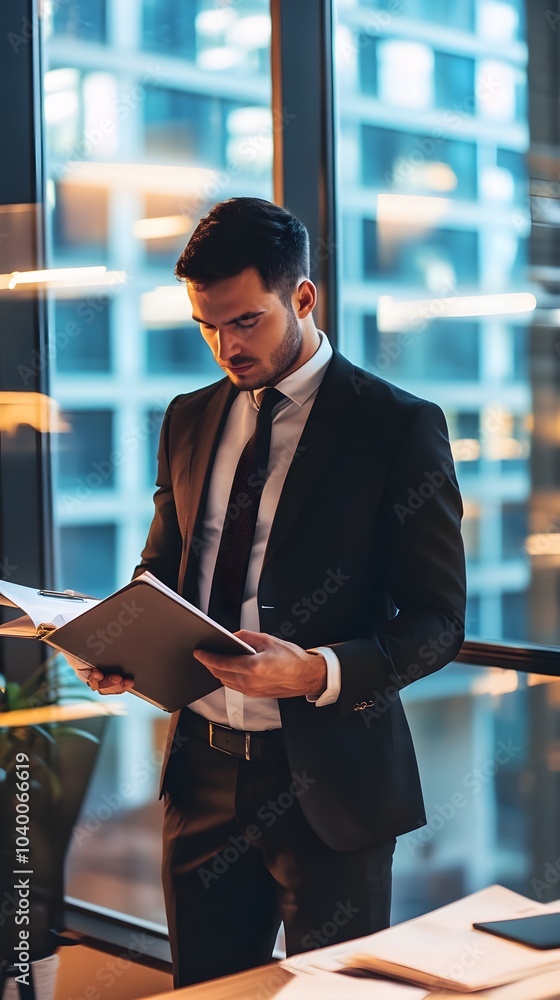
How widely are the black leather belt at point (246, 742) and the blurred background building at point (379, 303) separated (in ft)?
2.96

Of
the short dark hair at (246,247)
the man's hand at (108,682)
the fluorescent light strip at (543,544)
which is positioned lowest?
the man's hand at (108,682)

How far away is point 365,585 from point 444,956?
0.64 meters

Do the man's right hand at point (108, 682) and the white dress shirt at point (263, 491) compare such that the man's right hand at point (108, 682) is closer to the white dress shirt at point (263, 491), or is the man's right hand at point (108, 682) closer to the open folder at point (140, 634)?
the open folder at point (140, 634)

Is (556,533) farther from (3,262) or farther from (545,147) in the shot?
(3,262)

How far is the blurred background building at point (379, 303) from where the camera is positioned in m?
2.34

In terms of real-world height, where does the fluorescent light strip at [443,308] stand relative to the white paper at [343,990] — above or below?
above

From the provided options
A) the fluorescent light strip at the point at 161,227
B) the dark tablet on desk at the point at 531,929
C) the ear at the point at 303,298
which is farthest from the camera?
the fluorescent light strip at the point at 161,227

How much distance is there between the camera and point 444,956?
1121mm

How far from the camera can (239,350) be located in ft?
5.52

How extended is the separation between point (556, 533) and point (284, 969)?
135 cm

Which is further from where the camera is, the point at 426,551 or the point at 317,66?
the point at 317,66

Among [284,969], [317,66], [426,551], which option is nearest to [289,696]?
[426,551]

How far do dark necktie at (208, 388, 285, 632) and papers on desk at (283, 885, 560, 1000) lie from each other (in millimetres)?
604

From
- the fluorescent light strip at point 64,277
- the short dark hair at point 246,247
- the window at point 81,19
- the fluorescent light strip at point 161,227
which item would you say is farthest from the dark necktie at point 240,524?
the window at point 81,19
